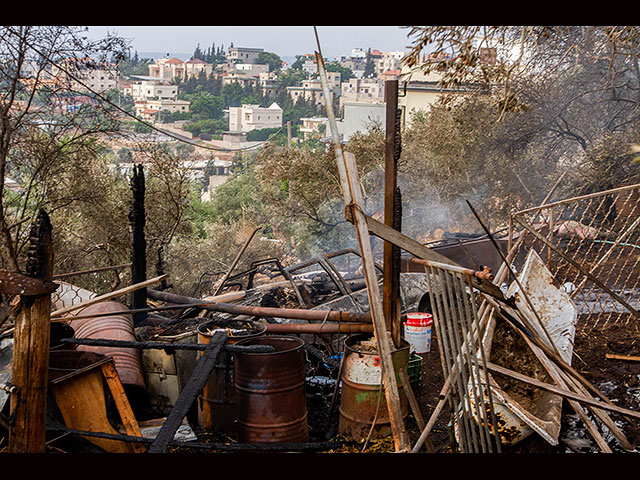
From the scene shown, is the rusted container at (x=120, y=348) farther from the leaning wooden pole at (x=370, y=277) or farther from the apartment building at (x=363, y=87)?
the apartment building at (x=363, y=87)

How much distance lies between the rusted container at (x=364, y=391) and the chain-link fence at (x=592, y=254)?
2.22 m

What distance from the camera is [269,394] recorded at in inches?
213

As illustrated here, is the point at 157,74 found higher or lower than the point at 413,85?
A: higher

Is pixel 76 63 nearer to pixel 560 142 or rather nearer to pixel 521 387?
pixel 521 387

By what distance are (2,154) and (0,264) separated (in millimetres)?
1954

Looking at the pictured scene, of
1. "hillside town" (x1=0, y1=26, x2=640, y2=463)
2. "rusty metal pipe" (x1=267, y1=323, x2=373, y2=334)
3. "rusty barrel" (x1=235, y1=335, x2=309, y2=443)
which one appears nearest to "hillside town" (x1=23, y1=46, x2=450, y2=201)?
"hillside town" (x1=0, y1=26, x2=640, y2=463)

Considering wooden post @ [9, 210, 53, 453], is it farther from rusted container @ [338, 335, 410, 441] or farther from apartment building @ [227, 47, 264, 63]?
apartment building @ [227, 47, 264, 63]

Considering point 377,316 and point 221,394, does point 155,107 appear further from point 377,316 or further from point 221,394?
point 377,316

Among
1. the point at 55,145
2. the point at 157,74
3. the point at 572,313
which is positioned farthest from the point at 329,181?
the point at 157,74

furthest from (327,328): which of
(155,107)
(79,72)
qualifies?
(155,107)

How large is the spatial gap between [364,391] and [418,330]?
2.55m

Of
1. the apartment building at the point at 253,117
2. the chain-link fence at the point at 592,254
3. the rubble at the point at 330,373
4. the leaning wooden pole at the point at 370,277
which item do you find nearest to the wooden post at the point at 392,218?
the rubble at the point at 330,373

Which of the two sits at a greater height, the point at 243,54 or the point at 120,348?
the point at 243,54

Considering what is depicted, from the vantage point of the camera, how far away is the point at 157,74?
127 ft
